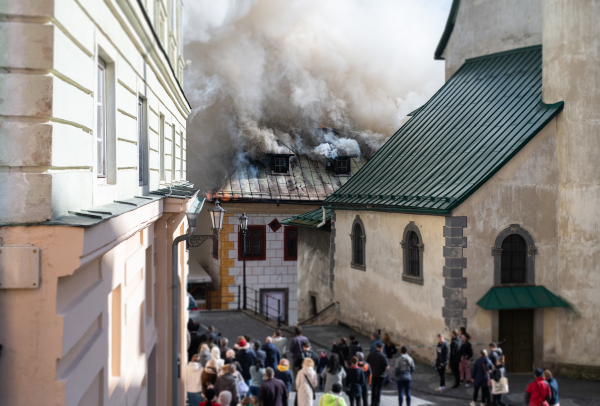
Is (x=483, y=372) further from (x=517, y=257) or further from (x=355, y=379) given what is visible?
(x=517, y=257)

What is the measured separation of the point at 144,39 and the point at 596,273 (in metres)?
15.2

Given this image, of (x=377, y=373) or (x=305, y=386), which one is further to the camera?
(x=377, y=373)

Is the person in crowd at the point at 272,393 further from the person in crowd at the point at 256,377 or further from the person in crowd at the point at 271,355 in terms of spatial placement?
the person in crowd at the point at 271,355

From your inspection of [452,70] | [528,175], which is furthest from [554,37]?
[452,70]

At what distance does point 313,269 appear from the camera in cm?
2808

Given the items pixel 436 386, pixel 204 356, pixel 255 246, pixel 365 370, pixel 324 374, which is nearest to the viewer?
pixel 204 356

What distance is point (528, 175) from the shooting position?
18516 mm

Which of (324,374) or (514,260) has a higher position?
(514,260)

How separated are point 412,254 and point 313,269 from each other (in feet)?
27.5

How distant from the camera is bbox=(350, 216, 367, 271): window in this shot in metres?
23.3

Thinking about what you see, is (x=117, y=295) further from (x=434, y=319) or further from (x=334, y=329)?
(x=334, y=329)

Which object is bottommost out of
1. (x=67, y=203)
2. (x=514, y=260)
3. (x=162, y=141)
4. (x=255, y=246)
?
(x=255, y=246)

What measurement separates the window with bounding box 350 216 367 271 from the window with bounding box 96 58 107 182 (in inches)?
677

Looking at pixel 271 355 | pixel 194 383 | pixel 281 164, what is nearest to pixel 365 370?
pixel 271 355
